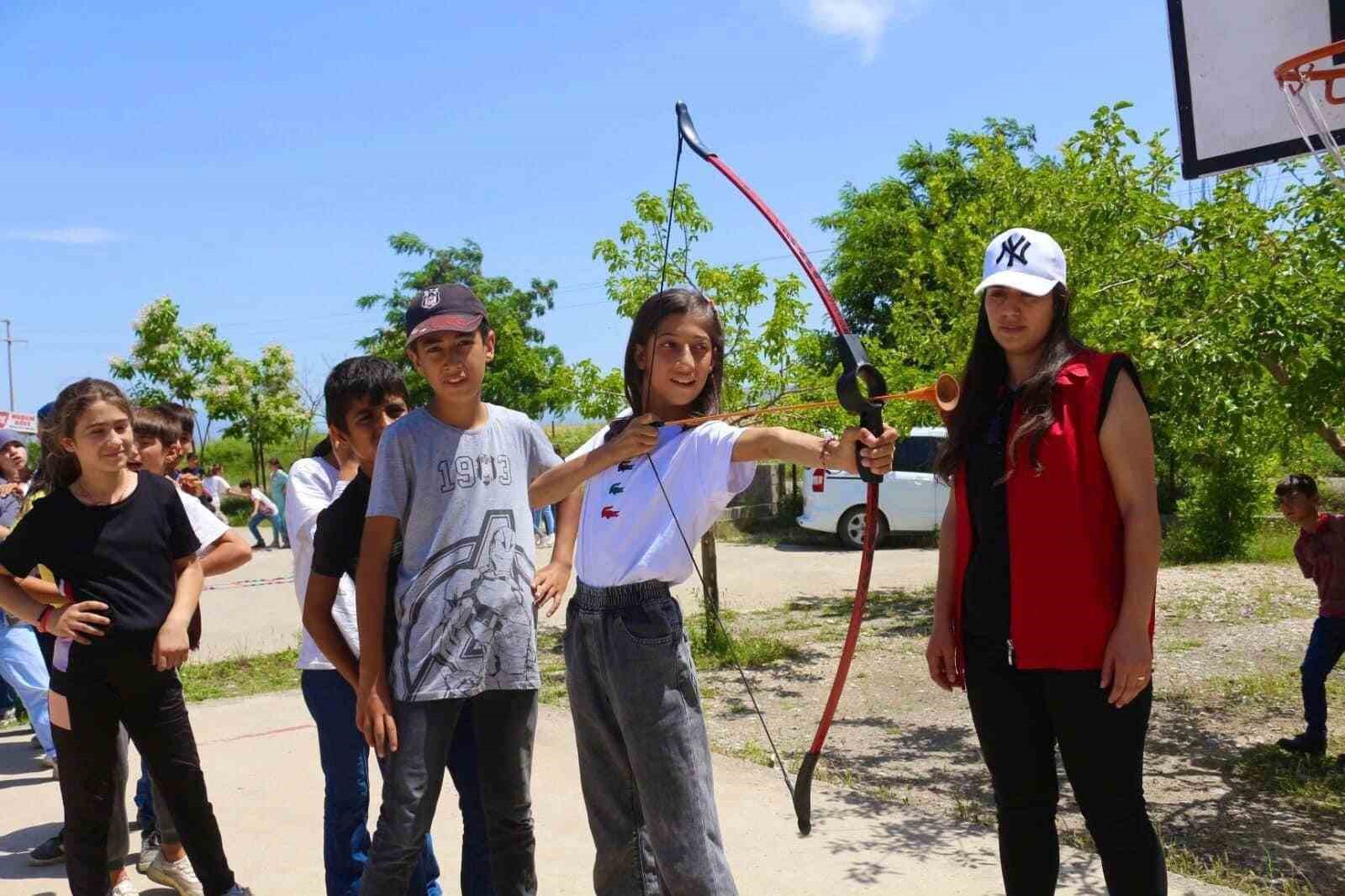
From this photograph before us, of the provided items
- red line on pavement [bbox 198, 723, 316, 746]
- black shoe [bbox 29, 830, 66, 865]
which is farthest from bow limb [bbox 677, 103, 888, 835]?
red line on pavement [bbox 198, 723, 316, 746]

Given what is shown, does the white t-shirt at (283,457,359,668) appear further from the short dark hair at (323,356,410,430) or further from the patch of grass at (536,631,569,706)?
the patch of grass at (536,631,569,706)

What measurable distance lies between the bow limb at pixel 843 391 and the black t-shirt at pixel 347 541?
107 cm

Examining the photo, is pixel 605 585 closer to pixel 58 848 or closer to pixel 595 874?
pixel 595 874

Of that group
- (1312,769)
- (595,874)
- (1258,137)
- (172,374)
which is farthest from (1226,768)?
(172,374)

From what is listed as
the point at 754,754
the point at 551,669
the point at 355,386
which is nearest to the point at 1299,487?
the point at 754,754

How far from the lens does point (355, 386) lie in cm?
312

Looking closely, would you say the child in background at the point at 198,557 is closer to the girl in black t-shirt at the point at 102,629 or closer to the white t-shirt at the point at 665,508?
the girl in black t-shirt at the point at 102,629

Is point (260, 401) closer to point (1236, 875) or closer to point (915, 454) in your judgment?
point (915, 454)

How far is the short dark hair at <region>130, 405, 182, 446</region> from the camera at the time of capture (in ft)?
13.4

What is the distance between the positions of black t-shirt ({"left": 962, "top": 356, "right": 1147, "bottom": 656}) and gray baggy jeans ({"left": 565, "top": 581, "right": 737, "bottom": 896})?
669 millimetres

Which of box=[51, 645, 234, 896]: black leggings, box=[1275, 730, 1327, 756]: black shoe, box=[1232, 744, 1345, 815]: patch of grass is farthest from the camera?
box=[1275, 730, 1327, 756]: black shoe

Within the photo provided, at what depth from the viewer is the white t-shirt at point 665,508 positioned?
2.54 m

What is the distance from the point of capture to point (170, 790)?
3348 mm

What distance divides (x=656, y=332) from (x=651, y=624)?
69 cm
